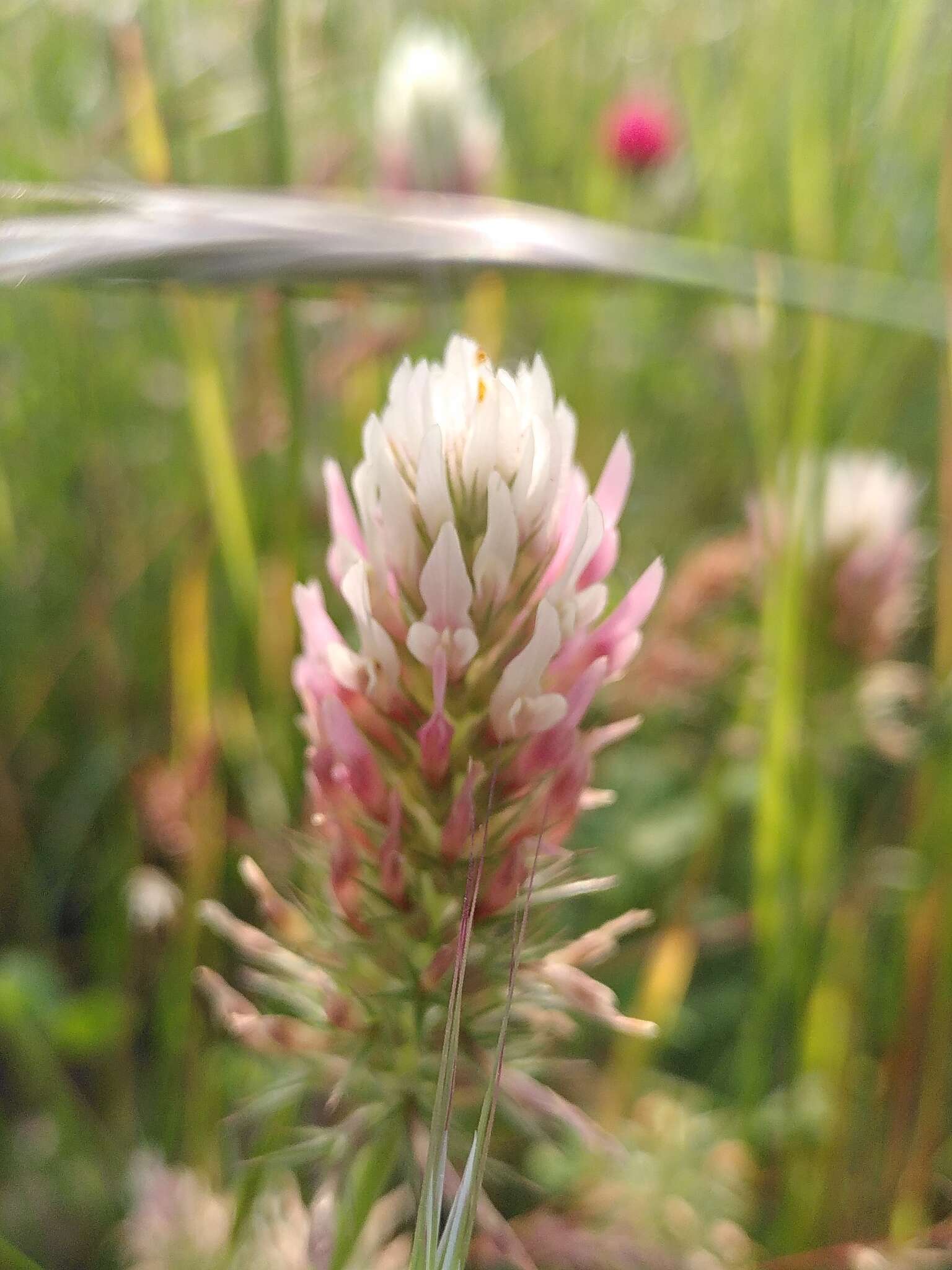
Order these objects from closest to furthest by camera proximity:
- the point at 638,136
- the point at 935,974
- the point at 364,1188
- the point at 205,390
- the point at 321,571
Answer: the point at 364,1188
the point at 935,974
the point at 205,390
the point at 321,571
the point at 638,136

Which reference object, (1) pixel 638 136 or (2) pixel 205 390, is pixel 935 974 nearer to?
(2) pixel 205 390

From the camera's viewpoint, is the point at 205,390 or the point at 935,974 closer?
the point at 935,974

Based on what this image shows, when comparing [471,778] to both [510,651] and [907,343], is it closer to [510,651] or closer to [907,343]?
[510,651]

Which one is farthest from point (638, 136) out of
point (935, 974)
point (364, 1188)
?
point (364, 1188)

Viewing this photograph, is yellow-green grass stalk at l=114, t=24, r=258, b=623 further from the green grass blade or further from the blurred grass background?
the green grass blade

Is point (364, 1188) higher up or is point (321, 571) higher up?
point (321, 571)

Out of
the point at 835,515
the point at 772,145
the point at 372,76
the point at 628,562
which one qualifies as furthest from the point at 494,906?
the point at 372,76

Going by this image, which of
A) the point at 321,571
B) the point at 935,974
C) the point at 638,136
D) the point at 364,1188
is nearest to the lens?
the point at 364,1188

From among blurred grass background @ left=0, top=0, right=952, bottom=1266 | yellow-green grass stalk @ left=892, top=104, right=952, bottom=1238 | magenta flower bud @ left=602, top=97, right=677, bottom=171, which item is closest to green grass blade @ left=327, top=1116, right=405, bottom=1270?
blurred grass background @ left=0, top=0, right=952, bottom=1266
